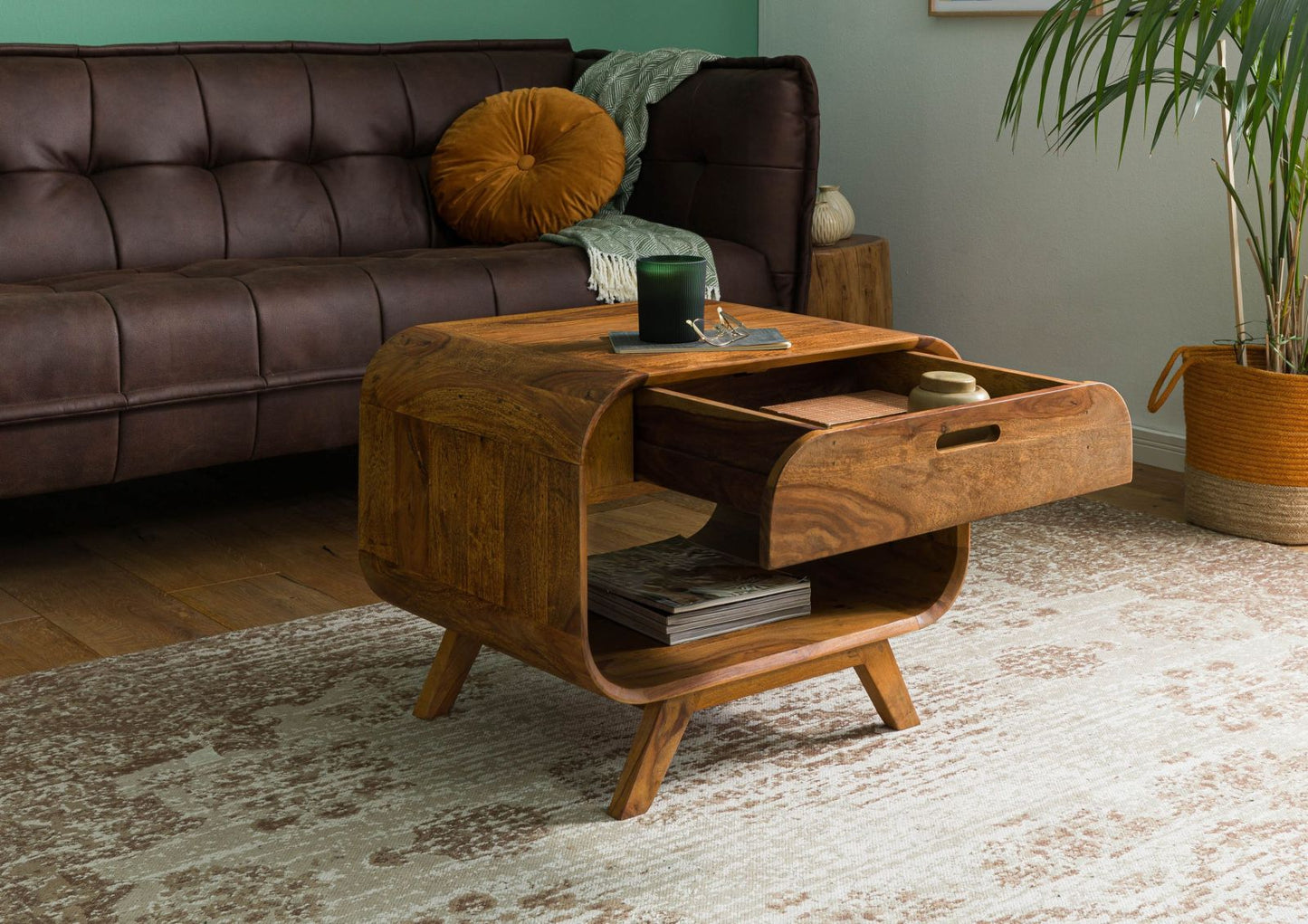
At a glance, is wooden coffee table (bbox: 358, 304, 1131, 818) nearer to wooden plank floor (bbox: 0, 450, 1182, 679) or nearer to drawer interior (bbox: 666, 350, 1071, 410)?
drawer interior (bbox: 666, 350, 1071, 410)

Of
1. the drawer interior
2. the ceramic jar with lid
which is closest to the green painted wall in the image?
the drawer interior

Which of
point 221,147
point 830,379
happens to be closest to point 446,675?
point 830,379

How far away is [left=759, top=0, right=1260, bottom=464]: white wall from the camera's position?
2.90 meters

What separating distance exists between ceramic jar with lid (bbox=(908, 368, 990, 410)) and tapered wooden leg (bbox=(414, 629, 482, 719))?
58 cm

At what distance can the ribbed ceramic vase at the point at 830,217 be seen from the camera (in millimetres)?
3160

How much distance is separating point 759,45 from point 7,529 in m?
2.27

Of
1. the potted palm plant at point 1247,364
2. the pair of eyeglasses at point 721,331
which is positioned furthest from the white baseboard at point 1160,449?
the pair of eyeglasses at point 721,331

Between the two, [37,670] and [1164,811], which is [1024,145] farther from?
[37,670]

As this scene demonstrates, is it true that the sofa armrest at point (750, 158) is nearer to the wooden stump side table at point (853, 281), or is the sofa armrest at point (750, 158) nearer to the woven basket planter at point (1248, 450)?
the wooden stump side table at point (853, 281)

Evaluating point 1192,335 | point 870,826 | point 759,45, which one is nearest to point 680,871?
point 870,826

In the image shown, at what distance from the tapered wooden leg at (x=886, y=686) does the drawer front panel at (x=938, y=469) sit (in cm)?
26

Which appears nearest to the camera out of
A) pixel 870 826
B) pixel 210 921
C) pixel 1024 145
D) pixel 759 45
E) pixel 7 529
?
pixel 210 921

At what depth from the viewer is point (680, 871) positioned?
1.37 metres

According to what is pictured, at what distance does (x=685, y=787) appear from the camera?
1.55m
